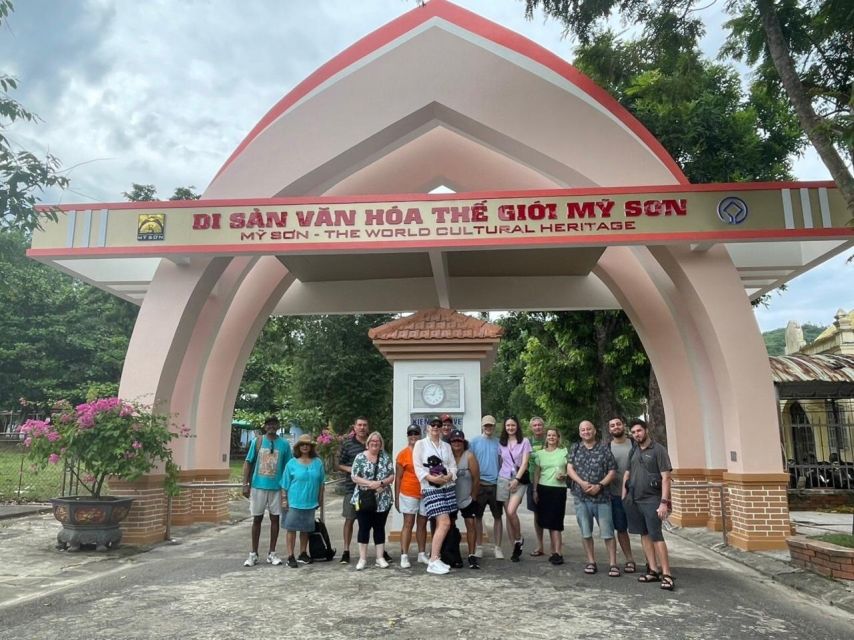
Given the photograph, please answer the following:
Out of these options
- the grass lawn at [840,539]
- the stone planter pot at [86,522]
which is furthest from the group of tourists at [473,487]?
the stone planter pot at [86,522]

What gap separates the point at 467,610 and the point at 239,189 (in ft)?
20.0

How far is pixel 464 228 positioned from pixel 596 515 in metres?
3.48

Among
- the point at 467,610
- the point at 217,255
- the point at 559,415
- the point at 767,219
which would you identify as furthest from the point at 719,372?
the point at 559,415

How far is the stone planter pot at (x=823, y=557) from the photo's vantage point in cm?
555

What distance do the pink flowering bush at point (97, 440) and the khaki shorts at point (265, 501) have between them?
5.45ft

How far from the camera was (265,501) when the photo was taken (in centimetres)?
660

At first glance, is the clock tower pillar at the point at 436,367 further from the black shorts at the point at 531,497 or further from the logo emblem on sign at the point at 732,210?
the logo emblem on sign at the point at 732,210

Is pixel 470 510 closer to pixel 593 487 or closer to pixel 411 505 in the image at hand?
pixel 411 505

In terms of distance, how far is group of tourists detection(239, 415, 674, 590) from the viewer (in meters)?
5.82

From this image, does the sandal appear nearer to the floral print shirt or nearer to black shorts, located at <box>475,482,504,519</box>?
black shorts, located at <box>475,482,504,519</box>

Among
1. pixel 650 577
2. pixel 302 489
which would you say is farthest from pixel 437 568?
pixel 650 577

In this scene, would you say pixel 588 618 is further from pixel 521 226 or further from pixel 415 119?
pixel 415 119

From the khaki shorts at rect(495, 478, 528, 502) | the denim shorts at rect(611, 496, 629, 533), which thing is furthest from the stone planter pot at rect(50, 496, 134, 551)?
the denim shorts at rect(611, 496, 629, 533)

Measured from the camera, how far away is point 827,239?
7.18 m
